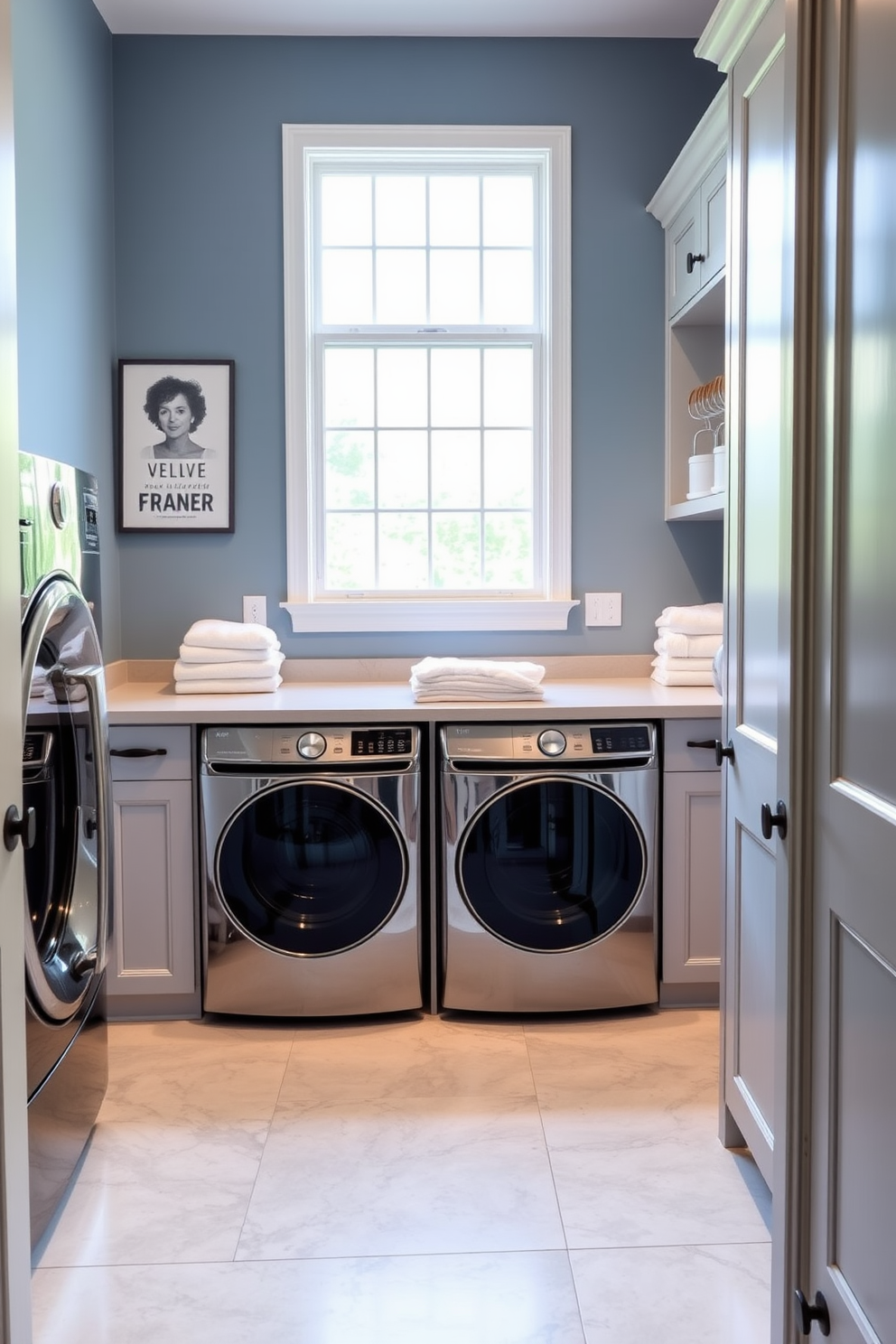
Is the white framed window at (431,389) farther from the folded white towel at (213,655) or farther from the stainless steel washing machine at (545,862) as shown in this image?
the stainless steel washing machine at (545,862)

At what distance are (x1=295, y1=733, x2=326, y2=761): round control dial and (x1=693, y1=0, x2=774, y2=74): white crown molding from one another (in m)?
1.75

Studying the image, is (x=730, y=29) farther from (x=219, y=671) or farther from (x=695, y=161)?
(x=219, y=671)

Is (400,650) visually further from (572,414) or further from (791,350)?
(791,350)

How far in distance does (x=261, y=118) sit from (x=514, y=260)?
885 millimetres

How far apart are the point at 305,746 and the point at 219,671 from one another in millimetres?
470

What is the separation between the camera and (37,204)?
276 cm

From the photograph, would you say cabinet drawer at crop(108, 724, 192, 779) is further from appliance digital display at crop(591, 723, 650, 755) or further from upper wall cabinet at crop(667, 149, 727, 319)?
upper wall cabinet at crop(667, 149, 727, 319)

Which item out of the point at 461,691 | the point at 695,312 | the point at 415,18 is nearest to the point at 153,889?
the point at 461,691

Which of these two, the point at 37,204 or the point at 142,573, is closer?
the point at 37,204

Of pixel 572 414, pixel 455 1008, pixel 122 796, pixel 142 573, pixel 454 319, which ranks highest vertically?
pixel 454 319

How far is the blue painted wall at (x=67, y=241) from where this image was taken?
2684 mm

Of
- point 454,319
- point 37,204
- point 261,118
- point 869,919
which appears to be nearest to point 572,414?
point 454,319

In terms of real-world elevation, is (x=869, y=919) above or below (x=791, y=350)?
below

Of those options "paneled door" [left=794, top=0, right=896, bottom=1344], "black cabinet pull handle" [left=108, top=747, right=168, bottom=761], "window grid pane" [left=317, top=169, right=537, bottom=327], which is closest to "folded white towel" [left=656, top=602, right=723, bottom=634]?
"window grid pane" [left=317, top=169, right=537, bottom=327]
